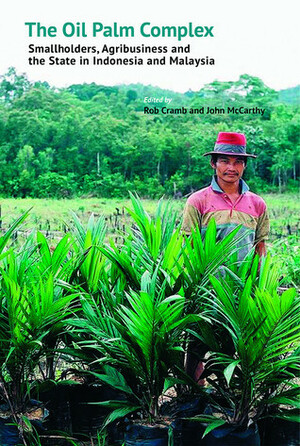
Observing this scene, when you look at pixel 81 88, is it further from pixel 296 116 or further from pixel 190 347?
pixel 190 347

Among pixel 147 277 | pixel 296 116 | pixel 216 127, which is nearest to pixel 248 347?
pixel 147 277

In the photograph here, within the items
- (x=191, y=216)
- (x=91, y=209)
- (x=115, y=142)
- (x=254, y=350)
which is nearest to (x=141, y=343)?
(x=254, y=350)

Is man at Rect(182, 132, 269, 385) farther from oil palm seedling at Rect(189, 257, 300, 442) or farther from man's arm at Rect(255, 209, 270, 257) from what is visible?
oil palm seedling at Rect(189, 257, 300, 442)

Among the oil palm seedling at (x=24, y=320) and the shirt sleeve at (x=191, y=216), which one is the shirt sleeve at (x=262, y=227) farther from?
the oil palm seedling at (x=24, y=320)

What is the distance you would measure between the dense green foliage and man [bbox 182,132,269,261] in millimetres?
3168

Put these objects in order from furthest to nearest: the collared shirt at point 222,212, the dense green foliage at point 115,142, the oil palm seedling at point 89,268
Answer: the dense green foliage at point 115,142 → the collared shirt at point 222,212 → the oil palm seedling at point 89,268

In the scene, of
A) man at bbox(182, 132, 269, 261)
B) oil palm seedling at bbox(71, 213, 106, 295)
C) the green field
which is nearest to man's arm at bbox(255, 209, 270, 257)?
man at bbox(182, 132, 269, 261)

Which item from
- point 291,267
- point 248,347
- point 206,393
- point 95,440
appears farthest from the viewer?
point 291,267

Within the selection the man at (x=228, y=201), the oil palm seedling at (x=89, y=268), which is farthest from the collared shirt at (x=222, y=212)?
the oil palm seedling at (x=89, y=268)

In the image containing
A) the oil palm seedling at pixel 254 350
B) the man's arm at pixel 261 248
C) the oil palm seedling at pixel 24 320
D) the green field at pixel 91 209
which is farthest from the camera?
the green field at pixel 91 209

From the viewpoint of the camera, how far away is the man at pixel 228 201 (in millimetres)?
2691

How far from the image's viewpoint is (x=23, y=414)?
7.26 feet

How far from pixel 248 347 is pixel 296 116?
4879 millimetres

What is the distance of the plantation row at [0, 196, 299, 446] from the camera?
2.00 m
